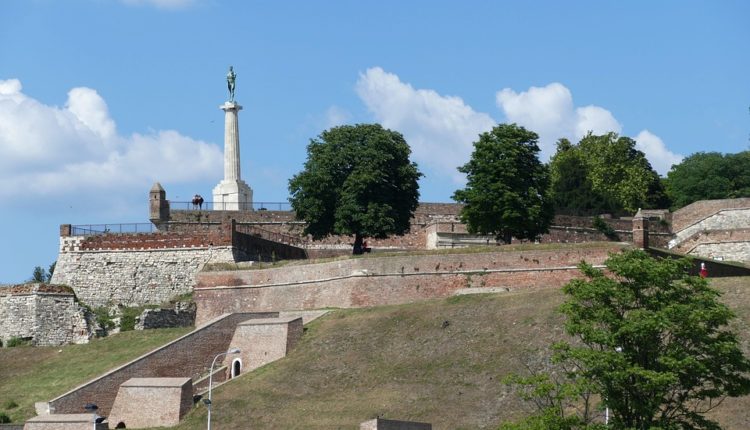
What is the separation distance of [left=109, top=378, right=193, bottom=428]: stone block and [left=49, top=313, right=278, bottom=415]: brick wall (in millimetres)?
1181

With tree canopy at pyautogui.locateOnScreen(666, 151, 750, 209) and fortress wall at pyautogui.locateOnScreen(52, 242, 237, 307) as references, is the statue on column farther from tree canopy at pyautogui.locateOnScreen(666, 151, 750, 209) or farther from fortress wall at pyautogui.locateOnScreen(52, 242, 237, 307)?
tree canopy at pyautogui.locateOnScreen(666, 151, 750, 209)

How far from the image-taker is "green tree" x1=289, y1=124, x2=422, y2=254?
81.8m

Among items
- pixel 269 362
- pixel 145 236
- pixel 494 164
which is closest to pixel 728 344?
pixel 269 362

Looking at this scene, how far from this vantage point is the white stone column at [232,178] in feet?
297

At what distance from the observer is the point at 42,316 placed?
265 feet

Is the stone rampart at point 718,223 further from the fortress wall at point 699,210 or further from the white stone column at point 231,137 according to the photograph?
the white stone column at point 231,137

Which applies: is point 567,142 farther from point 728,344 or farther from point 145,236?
point 728,344

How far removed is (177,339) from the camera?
72.9 meters

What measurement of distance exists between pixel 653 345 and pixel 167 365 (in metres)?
29.8

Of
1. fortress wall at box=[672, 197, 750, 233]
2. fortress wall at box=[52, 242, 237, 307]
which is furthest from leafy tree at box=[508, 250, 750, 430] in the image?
fortress wall at box=[672, 197, 750, 233]

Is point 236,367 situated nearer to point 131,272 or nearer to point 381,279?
point 381,279

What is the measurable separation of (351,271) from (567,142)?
40.9 metres

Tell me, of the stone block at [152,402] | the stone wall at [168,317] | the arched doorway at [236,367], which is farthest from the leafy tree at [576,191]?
the stone block at [152,402]

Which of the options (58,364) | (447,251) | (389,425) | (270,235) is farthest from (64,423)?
(270,235)
